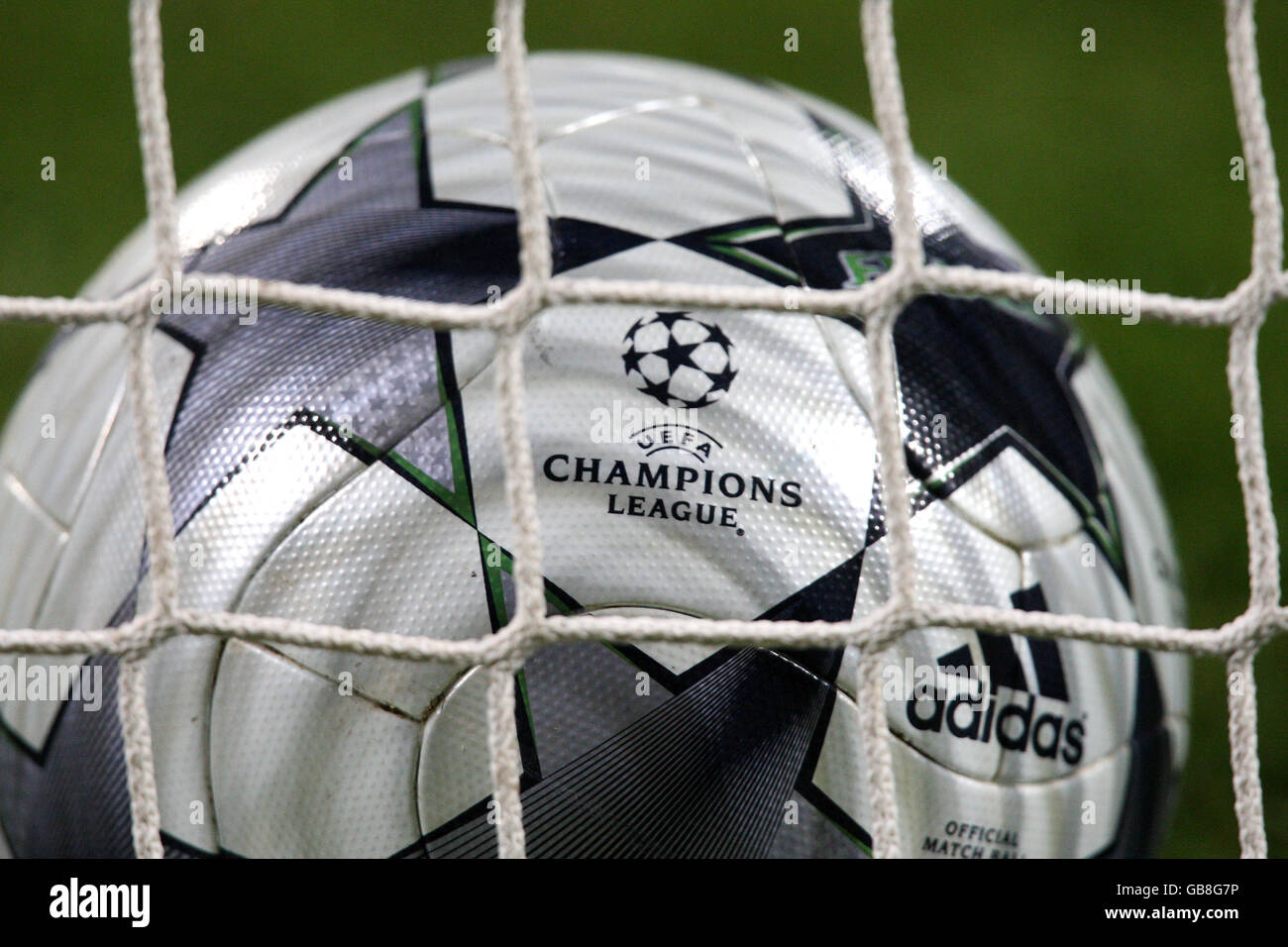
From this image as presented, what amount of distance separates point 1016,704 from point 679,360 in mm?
344

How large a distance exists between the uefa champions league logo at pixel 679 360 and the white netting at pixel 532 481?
3 cm

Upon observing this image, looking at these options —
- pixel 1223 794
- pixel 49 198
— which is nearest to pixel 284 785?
pixel 1223 794

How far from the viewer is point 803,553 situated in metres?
0.96

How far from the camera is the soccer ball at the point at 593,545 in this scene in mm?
936

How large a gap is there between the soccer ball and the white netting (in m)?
0.04

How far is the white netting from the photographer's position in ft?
2.89

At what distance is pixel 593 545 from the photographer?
37.2 inches

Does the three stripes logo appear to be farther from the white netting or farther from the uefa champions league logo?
the uefa champions league logo
